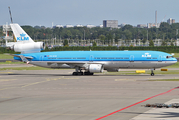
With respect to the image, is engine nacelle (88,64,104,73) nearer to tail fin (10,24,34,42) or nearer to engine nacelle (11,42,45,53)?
engine nacelle (11,42,45,53)

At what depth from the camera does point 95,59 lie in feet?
199

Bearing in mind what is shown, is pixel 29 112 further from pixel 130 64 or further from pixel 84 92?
pixel 130 64

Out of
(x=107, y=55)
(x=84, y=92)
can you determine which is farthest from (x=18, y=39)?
(x=84, y=92)

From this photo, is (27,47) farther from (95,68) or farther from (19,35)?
(95,68)

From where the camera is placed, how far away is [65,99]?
3288cm

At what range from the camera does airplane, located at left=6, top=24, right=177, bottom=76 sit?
58.8 metres

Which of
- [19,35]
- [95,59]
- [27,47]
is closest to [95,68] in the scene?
[95,59]

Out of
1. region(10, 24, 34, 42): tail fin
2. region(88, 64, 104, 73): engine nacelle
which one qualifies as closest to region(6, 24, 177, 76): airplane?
region(88, 64, 104, 73): engine nacelle

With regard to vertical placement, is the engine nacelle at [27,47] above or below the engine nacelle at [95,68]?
above

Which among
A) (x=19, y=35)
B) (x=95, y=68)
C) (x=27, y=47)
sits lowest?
(x=95, y=68)

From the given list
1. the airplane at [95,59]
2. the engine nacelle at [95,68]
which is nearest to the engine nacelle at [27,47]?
the airplane at [95,59]

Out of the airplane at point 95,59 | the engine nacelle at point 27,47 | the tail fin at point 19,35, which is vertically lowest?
the airplane at point 95,59

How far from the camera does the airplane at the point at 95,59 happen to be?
193 feet

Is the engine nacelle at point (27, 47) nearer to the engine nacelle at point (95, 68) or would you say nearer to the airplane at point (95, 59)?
the airplane at point (95, 59)
